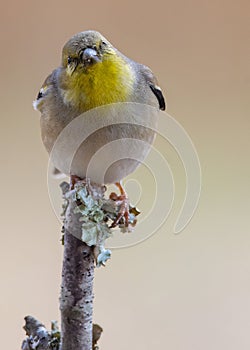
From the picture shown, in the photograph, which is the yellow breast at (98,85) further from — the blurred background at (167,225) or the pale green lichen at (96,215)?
the blurred background at (167,225)

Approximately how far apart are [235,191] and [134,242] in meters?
0.74

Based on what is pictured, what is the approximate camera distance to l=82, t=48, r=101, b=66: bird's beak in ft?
2.13

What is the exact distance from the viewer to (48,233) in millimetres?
1373

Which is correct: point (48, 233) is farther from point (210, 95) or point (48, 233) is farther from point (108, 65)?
point (108, 65)

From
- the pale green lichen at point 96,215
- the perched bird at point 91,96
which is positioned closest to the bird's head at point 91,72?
the perched bird at point 91,96

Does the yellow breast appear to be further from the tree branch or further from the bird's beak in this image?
the tree branch

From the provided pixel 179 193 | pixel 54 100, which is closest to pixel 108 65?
pixel 54 100

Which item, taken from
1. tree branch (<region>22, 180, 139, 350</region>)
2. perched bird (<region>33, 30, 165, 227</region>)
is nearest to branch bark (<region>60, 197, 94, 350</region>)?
tree branch (<region>22, 180, 139, 350</region>)

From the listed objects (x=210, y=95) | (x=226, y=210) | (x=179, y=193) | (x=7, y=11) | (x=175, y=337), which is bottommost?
(x=175, y=337)

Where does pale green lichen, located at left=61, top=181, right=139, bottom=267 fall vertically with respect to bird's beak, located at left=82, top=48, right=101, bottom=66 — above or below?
below

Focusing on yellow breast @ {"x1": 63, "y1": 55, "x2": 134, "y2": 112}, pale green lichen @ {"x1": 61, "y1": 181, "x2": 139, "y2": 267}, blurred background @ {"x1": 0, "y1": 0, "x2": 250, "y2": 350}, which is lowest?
pale green lichen @ {"x1": 61, "y1": 181, "x2": 139, "y2": 267}

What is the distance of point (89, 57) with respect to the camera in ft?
2.13

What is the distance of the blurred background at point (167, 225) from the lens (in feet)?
4.47

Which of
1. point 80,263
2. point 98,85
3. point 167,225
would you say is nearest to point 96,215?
point 80,263
